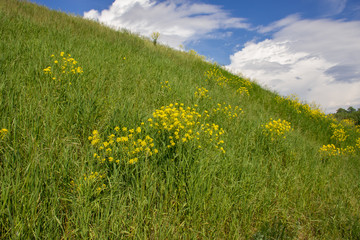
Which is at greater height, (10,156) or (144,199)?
(10,156)

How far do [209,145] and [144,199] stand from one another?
124cm

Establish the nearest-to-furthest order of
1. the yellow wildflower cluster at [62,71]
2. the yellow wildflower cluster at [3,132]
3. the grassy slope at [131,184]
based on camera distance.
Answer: the grassy slope at [131,184] → the yellow wildflower cluster at [3,132] → the yellow wildflower cluster at [62,71]

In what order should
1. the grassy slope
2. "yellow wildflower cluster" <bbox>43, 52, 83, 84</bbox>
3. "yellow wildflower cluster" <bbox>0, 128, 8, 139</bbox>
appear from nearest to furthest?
1. the grassy slope
2. "yellow wildflower cluster" <bbox>0, 128, 8, 139</bbox>
3. "yellow wildflower cluster" <bbox>43, 52, 83, 84</bbox>

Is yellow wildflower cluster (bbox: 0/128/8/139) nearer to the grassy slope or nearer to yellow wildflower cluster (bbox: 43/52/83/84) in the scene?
the grassy slope

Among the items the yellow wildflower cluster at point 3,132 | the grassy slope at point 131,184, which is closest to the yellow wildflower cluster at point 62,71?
the grassy slope at point 131,184

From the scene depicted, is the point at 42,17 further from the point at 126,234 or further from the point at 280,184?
the point at 280,184

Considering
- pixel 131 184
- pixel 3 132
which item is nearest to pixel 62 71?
pixel 3 132

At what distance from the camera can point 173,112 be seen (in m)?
2.50

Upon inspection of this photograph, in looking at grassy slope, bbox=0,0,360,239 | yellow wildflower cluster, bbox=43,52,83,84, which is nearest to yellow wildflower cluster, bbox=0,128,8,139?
grassy slope, bbox=0,0,360,239

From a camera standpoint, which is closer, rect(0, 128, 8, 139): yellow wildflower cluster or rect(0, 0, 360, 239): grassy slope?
rect(0, 0, 360, 239): grassy slope

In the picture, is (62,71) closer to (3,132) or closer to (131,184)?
(3,132)

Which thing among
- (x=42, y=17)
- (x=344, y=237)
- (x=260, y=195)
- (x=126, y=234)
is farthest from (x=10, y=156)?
(x=42, y=17)

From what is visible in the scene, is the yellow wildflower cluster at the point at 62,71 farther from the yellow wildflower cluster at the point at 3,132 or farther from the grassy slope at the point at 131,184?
the yellow wildflower cluster at the point at 3,132

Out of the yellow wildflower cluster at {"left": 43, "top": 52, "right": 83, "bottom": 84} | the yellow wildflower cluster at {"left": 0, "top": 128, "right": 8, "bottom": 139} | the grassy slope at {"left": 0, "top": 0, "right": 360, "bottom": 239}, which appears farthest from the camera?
the yellow wildflower cluster at {"left": 43, "top": 52, "right": 83, "bottom": 84}
